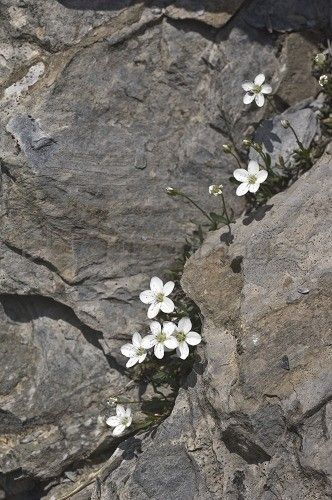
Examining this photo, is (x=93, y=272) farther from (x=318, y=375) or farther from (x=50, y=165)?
(x=318, y=375)

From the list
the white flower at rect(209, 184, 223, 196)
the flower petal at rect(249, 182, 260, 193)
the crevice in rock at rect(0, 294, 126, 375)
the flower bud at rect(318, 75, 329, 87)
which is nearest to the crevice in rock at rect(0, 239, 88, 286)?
the crevice in rock at rect(0, 294, 126, 375)

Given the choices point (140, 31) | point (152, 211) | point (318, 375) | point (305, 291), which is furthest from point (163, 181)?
point (318, 375)

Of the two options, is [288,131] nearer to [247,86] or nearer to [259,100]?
[259,100]

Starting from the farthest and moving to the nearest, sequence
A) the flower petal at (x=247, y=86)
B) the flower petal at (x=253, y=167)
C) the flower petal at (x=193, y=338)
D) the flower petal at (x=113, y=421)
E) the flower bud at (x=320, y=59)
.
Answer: the flower bud at (x=320, y=59)
the flower petal at (x=247, y=86)
the flower petal at (x=253, y=167)
the flower petal at (x=113, y=421)
the flower petal at (x=193, y=338)

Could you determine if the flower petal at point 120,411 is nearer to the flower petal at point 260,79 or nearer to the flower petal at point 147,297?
the flower petal at point 147,297

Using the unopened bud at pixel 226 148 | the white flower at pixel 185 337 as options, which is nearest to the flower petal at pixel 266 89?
the unopened bud at pixel 226 148

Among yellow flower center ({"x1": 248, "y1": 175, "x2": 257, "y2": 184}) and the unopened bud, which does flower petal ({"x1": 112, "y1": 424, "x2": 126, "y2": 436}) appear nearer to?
yellow flower center ({"x1": 248, "y1": 175, "x2": 257, "y2": 184})
